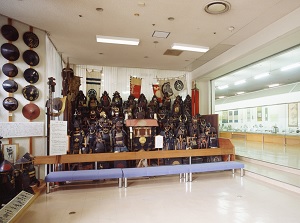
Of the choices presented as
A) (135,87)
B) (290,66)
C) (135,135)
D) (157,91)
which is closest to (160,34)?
(135,135)

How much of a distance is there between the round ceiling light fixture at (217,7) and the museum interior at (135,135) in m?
Answer: 0.03

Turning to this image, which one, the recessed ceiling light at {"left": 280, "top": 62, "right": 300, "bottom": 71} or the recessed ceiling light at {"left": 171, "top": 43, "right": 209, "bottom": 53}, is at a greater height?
the recessed ceiling light at {"left": 171, "top": 43, "right": 209, "bottom": 53}

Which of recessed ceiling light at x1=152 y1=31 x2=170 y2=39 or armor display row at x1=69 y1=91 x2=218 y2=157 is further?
armor display row at x1=69 y1=91 x2=218 y2=157

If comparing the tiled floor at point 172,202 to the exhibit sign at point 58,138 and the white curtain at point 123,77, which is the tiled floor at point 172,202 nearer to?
the exhibit sign at point 58,138

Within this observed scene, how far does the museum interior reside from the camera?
3414 millimetres

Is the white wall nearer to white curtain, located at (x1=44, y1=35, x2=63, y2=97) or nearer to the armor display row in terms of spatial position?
white curtain, located at (x1=44, y1=35, x2=63, y2=97)

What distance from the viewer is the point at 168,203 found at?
11.7 feet

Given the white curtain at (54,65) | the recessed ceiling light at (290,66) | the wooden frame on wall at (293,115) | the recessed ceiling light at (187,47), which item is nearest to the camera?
the white curtain at (54,65)

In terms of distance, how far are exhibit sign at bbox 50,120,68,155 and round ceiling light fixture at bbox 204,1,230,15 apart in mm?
3928

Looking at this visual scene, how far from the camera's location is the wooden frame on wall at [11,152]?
4094 mm

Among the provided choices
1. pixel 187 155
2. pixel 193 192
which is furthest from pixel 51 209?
pixel 187 155

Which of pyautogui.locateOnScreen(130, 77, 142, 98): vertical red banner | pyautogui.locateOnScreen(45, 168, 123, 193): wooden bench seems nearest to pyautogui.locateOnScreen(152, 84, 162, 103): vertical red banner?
pyautogui.locateOnScreen(130, 77, 142, 98): vertical red banner

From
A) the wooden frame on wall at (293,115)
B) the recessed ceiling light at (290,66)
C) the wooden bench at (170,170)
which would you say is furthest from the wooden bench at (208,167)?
the recessed ceiling light at (290,66)

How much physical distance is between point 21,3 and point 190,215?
4733mm
